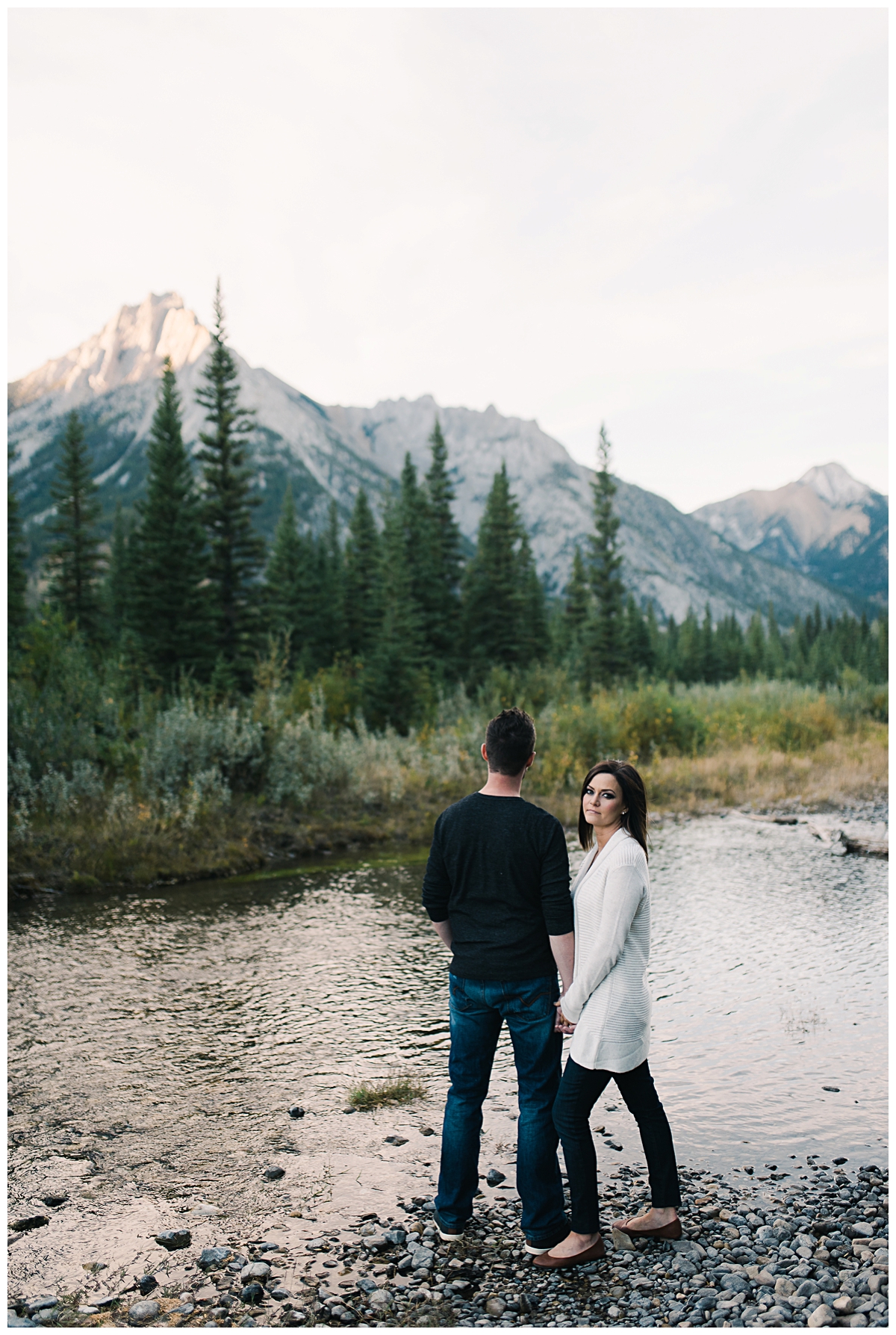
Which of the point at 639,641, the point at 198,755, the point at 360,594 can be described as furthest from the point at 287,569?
the point at 639,641

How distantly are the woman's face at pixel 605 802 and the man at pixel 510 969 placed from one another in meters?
0.19

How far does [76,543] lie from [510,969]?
45716mm

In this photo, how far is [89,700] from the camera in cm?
1409

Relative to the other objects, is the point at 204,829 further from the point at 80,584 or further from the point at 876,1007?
the point at 80,584

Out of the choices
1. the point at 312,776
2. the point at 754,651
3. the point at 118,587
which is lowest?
the point at 312,776

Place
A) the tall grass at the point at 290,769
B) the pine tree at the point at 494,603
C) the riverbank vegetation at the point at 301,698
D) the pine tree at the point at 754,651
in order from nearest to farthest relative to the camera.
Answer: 1. the tall grass at the point at 290,769
2. the riverbank vegetation at the point at 301,698
3. the pine tree at the point at 494,603
4. the pine tree at the point at 754,651

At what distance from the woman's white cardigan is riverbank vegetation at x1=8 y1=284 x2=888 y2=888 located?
9117 millimetres

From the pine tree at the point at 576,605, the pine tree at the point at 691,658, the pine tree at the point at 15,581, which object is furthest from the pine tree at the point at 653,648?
the pine tree at the point at 15,581

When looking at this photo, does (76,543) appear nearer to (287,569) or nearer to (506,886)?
(287,569)

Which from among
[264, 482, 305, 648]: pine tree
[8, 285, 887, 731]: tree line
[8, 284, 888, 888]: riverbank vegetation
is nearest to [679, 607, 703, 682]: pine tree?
[8, 285, 887, 731]: tree line

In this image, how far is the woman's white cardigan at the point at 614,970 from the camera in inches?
147

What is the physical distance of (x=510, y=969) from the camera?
391cm

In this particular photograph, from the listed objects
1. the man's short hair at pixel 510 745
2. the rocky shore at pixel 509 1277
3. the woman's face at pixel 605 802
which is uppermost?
the man's short hair at pixel 510 745

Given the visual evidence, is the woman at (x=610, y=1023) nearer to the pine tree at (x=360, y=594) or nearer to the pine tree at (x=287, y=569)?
the pine tree at (x=287, y=569)
